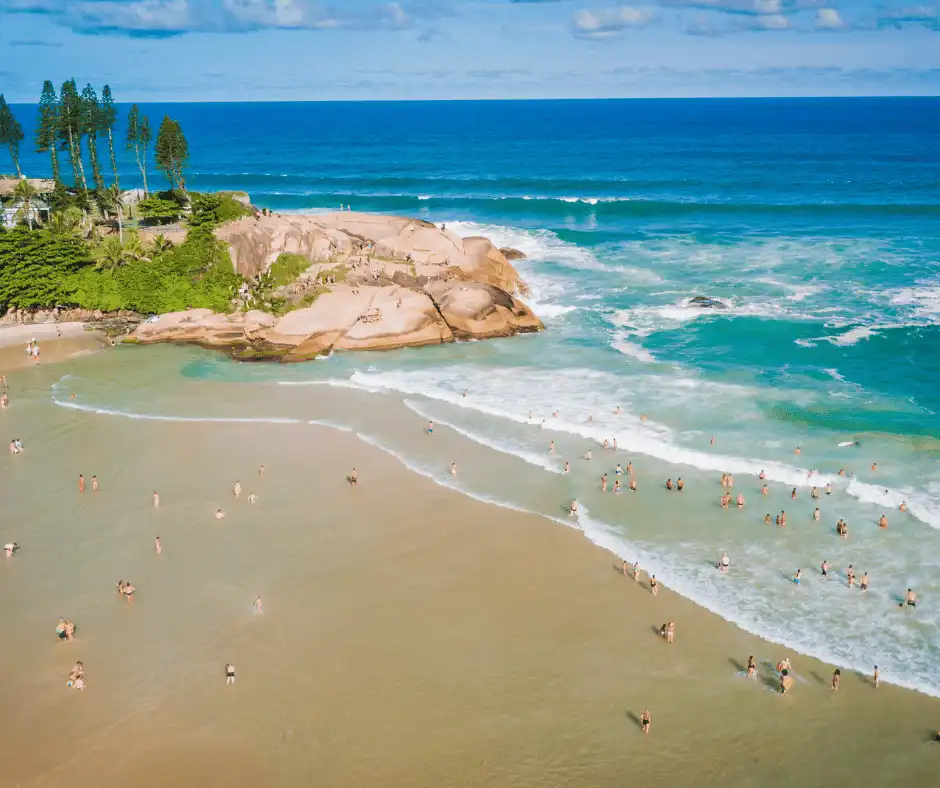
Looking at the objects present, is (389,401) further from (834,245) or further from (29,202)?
(834,245)

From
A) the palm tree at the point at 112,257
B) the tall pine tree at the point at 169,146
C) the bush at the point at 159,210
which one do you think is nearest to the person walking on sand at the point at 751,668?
the palm tree at the point at 112,257

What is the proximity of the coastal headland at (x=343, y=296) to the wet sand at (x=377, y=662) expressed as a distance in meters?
18.2

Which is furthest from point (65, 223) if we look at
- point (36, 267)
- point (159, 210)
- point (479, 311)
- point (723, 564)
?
point (723, 564)

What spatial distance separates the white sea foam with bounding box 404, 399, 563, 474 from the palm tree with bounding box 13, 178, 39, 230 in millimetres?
34418

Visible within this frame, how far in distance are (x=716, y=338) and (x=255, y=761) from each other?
4011cm

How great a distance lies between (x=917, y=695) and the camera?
955 inches

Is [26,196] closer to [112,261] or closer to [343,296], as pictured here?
[112,261]

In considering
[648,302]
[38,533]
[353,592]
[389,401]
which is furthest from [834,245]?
[38,533]

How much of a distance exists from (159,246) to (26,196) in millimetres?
11934

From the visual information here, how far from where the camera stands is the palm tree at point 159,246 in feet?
192

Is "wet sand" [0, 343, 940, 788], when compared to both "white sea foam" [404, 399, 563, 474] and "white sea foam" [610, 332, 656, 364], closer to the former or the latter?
"white sea foam" [404, 399, 563, 474]

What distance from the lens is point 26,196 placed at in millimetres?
62094

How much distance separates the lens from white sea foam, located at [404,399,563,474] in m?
37.8

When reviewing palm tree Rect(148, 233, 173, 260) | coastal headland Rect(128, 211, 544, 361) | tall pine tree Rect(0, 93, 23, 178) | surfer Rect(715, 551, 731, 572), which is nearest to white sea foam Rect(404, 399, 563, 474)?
surfer Rect(715, 551, 731, 572)
